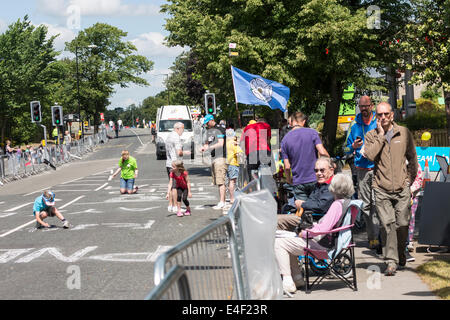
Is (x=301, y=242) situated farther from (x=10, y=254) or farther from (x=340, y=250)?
(x=10, y=254)

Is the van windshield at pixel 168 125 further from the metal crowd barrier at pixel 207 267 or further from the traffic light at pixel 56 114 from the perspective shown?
the metal crowd barrier at pixel 207 267

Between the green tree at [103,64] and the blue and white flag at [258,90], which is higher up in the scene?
the green tree at [103,64]

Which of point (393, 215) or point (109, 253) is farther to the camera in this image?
point (109, 253)

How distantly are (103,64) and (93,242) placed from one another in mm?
81984

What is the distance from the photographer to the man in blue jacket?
28.9ft

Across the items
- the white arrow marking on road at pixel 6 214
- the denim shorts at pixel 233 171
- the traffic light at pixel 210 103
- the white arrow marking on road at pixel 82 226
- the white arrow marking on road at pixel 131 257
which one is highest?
the traffic light at pixel 210 103

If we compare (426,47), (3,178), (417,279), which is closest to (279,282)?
(417,279)

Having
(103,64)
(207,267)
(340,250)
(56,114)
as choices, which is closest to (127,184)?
(340,250)

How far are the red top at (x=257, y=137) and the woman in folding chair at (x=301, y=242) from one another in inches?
189

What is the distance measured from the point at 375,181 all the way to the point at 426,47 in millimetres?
5261

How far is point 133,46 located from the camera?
309ft

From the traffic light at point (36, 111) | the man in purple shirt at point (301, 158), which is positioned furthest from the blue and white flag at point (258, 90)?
the traffic light at point (36, 111)

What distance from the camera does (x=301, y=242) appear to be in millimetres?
6848

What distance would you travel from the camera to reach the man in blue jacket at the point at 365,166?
28.9 feet
